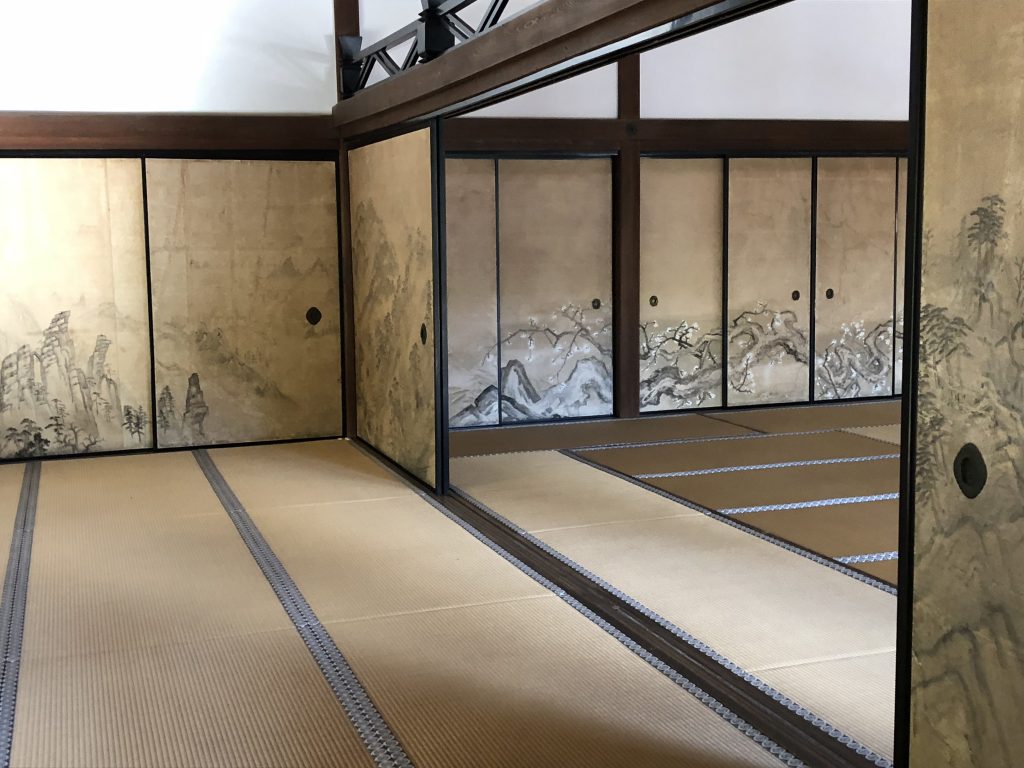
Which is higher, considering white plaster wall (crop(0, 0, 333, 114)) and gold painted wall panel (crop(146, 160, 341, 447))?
white plaster wall (crop(0, 0, 333, 114))

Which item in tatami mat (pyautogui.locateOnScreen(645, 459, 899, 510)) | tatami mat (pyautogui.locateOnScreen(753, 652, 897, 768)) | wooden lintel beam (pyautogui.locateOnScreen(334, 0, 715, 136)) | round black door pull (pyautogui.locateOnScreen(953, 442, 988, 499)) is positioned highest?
wooden lintel beam (pyautogui.locateOnScreen(334, 0, 715, 136))

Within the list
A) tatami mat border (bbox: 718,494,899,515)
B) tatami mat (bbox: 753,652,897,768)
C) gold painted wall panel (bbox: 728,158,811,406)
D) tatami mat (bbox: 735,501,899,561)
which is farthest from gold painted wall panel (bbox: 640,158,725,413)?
tatami mat (bbox: 753,652,897,768)

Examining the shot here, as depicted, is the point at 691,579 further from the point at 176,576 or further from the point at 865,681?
the point at 176,576

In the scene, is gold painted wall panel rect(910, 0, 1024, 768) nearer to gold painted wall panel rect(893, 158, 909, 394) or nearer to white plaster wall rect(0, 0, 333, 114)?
white plaster wall rect(0, 0, 333, 114)

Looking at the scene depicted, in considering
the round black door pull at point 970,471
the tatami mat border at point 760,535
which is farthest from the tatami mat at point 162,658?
the tatami mat border at point 760,535

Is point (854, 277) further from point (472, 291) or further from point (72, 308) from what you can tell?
point (72, 308)

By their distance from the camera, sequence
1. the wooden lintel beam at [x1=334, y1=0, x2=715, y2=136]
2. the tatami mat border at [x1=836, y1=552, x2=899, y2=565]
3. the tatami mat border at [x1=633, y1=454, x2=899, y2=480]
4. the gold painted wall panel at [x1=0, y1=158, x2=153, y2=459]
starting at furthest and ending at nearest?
the gold painted wall panel at [x1=0, y1=158, x2=153, y2=459], the tatami mat border at [x1=633, y1=454, x2=899, y2=480], the tatami mat border at [x1=836, y1=552, x2=899, y2=565], the wooden lintel beam at [x1=334, y1=0, x2=715, y2=136]

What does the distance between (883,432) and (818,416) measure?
0.66 metres

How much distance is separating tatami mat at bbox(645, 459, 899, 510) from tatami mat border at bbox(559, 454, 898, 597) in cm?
6

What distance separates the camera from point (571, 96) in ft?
23.4

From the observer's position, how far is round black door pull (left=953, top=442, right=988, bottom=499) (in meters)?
2.19

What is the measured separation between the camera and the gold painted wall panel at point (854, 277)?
25.6 ft

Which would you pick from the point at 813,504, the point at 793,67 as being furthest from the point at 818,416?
the point at 813,504

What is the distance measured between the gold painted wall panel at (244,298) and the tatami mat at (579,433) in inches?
37.6
